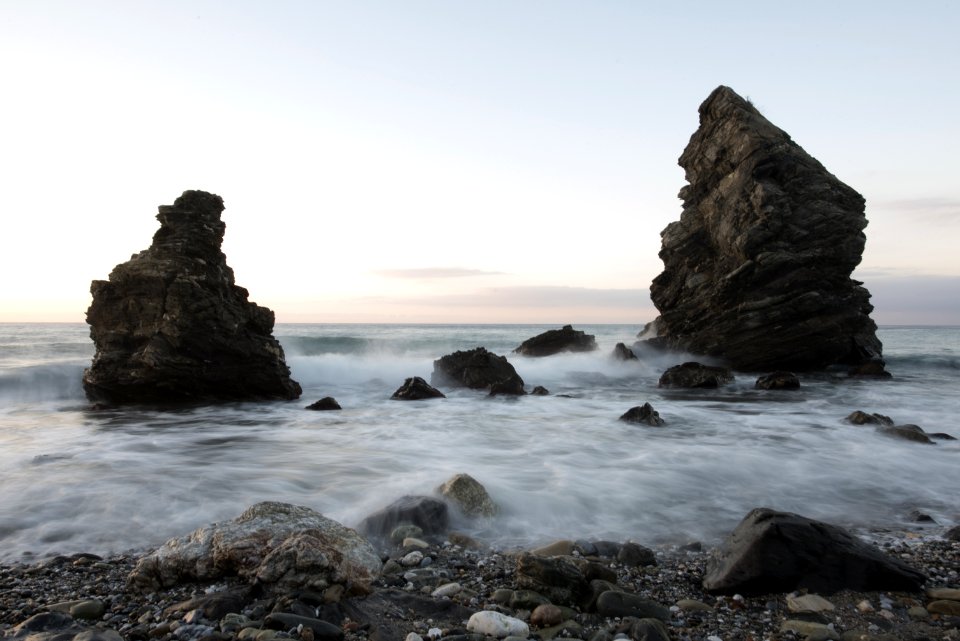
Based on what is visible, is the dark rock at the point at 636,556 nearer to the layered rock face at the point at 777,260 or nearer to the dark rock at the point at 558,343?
the layered rock face at the point at 777,260

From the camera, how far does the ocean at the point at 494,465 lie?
6320 millimetres

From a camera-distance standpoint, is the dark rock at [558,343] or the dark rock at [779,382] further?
the dark rock at [558,343]

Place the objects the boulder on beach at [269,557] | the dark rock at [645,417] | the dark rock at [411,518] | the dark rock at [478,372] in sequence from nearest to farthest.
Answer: the boulder on beach at [269,557] < the dark rock at [411,518] < the dark rock at [645,417] < the dark rock at [478,372]

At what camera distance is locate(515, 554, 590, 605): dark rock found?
4.14 metres

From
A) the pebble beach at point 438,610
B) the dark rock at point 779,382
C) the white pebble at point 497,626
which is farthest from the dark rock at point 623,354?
the white pebble at point 497,626

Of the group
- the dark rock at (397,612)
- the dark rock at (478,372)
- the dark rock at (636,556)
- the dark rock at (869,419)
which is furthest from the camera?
the dark rock at (478,372)

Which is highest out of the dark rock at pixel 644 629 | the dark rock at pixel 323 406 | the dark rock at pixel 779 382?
the dark rock at pixel 644 629

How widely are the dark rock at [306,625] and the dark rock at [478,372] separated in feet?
49.2

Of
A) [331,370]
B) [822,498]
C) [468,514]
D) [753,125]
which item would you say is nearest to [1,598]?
[468,514]

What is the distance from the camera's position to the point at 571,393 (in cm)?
1980

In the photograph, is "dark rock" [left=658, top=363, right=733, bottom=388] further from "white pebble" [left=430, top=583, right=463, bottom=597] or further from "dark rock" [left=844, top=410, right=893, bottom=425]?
"white pebble" [left=430, top=583, right=463, bottom=597]

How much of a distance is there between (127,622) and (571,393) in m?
16.9

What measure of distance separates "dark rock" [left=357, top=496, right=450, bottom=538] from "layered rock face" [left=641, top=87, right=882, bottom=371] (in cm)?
2113

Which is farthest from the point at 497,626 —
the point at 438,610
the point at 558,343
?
the point at 558,343
